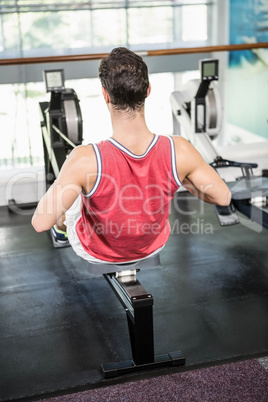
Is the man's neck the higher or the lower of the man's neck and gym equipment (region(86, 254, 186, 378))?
the higher

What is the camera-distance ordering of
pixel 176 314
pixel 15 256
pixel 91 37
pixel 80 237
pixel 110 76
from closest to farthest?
pixel 110 76, pixel 80 237, pixel 176 314, pixel 15 256, pixel 91 37

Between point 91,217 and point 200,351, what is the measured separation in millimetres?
839

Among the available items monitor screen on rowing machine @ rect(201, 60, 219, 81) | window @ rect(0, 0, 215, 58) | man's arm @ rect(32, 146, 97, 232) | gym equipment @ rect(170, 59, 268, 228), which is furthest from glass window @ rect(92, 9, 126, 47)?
man's arm @ rect(32, 146, 97, 232)

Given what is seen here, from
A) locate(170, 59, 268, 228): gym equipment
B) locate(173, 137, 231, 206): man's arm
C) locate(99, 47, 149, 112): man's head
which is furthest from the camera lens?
locate(170, 59, 268, 228): gym equipment

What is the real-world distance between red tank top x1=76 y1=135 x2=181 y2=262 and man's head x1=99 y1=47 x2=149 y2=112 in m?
0.15

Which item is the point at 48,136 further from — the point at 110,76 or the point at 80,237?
the point at 110,76

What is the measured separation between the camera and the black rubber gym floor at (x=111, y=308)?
2.30m

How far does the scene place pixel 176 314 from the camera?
2.68 metres

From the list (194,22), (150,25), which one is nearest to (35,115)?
(150,25)

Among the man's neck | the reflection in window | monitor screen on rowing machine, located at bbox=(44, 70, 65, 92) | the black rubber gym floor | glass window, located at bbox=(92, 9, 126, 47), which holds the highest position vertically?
glass window, located at bbox=(92, 9, 126, 47)

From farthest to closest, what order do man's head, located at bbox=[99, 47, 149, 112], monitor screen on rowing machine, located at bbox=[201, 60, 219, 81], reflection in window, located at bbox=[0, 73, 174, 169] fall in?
reflection in window, located at bbox=[0, 73, 174, 169]
monitor screen on rowing machine, located at bbox=[201, 60, 219, 81]
man's head, located at bbox=[99, 47, 149, 112]

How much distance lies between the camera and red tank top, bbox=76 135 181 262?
5.84 feet

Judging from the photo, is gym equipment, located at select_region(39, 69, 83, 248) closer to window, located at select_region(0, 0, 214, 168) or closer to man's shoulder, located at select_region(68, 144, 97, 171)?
man's shoulder, located at select_region(68, 144, 97, 171)

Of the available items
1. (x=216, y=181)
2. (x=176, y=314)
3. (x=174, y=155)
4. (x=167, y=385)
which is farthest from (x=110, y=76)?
(x=176, y=314)
